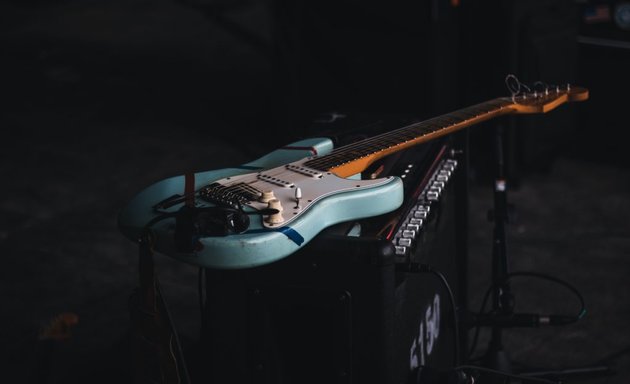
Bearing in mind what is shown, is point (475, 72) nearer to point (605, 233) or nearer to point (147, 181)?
point (605, 233)

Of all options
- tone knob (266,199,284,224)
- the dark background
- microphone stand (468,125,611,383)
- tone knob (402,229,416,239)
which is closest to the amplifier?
tone knob (402,229,416,239)

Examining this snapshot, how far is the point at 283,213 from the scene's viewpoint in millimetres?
2002

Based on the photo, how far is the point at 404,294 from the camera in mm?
2258

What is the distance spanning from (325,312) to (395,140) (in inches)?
23.1

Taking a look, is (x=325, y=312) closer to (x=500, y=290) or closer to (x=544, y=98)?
(x=500, y=290)

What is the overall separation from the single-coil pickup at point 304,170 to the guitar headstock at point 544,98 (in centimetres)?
75

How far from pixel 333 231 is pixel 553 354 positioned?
1.54m

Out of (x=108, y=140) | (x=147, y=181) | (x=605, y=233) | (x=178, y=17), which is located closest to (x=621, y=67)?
(x=605, y=233)

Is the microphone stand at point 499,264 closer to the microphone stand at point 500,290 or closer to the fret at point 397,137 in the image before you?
the microphone stand at point 500,290

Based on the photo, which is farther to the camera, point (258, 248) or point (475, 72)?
point (475, 72)

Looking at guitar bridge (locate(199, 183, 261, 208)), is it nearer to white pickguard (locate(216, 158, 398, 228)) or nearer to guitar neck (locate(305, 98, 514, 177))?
white pickguard (locate(216, 158, 398, 228))

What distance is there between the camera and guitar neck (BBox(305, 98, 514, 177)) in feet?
7.58

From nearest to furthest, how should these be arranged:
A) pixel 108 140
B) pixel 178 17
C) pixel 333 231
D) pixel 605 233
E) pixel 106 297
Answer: pixel 333 231
pixel 106 297
pixel 605 233
pixel 108 140
pixel 178 17

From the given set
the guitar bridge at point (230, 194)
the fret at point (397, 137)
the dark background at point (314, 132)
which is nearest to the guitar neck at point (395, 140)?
the fret at point (397, 137)
